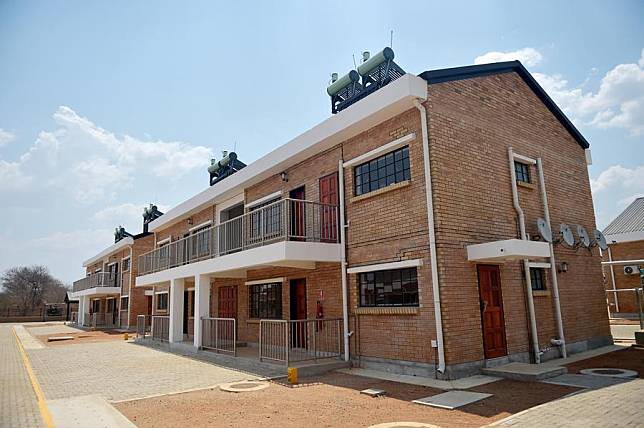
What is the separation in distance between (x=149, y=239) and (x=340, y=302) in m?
22.4

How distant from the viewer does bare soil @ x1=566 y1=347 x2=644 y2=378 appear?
30.7ft

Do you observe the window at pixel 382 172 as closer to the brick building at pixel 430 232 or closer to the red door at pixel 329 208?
the brick building at pixel 430 232

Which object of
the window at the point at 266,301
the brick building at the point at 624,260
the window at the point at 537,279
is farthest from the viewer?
the brick building at the point at 624,260

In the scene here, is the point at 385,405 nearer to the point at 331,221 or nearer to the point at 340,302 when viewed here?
the point at 340,302

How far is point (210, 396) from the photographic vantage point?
26.6ft

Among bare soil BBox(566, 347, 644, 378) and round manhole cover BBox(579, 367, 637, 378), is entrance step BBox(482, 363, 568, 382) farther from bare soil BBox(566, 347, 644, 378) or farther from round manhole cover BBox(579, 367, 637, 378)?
bare soil BBox(566, 347, 644, 378)

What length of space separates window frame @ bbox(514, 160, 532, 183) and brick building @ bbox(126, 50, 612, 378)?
36mm

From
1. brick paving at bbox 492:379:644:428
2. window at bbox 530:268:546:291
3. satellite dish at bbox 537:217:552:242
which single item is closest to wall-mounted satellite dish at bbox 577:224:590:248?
window at bbox 530:268:546:291

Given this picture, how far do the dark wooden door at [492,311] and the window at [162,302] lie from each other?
18.9 metres

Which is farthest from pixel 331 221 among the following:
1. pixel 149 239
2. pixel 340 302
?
pixel 149 239

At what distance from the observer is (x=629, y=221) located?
82.7 ft

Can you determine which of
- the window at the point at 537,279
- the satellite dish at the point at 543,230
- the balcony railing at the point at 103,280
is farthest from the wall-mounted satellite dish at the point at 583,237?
the balcony railing at the point at 103,280

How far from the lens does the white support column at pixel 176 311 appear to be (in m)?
16.9

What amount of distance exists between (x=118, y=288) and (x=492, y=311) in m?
30.1
